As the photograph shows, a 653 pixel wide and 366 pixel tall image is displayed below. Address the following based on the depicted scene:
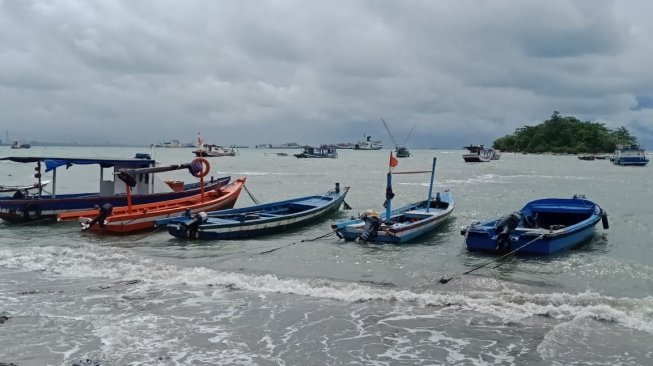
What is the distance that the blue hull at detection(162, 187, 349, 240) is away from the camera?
18391mm

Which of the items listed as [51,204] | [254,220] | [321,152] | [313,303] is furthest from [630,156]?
[313,303]

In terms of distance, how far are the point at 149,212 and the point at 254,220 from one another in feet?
14.2

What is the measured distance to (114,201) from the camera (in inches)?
904

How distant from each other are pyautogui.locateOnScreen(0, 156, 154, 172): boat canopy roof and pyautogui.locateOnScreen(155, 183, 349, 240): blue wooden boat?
5450 millimetres

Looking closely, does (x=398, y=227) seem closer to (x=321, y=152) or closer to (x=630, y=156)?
(x=630, y=156)

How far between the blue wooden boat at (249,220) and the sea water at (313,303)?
1.60 feet

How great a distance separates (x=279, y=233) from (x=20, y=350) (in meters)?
12.7

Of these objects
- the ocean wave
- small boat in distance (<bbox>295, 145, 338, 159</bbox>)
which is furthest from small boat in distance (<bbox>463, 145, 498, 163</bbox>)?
the ocean wave

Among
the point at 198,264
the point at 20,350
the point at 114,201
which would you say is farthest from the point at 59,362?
the point at 114,201

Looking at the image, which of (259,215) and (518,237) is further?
(259,215)

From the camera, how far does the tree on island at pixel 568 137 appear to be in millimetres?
151500

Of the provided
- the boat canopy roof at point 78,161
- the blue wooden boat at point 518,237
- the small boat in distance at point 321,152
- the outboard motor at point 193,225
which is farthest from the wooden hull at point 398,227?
the small boat in distance at point 321,152

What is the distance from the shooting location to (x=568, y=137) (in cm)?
15925

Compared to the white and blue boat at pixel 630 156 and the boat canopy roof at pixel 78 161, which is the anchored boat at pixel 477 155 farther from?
the boat canopy roof at pixel 78 161
